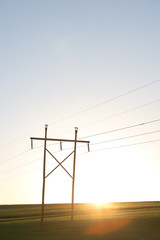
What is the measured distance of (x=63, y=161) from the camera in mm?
40031

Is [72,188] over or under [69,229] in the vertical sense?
over

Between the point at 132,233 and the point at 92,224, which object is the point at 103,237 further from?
the point at 92,224

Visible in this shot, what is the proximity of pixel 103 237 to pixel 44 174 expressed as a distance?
9830 millimetres

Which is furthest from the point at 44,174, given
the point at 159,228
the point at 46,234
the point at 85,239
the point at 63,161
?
the point at 159,228

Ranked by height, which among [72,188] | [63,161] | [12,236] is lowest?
[12,236]

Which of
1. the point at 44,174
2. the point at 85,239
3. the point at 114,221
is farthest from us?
the point at 114,221

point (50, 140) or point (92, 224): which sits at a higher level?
point (50, 140)

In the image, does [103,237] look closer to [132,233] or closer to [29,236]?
[132,233]

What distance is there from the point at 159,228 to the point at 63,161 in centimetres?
1494

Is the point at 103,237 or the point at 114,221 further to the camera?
the point at 114,221

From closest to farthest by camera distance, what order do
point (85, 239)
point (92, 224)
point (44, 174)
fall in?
point (85, 239)
point (44, 174)
point (92, 224)

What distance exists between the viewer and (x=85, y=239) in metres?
36.0

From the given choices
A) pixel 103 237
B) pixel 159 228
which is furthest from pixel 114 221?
pixel 103 237

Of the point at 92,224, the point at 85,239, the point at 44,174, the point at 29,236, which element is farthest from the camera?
the point at 92,224
